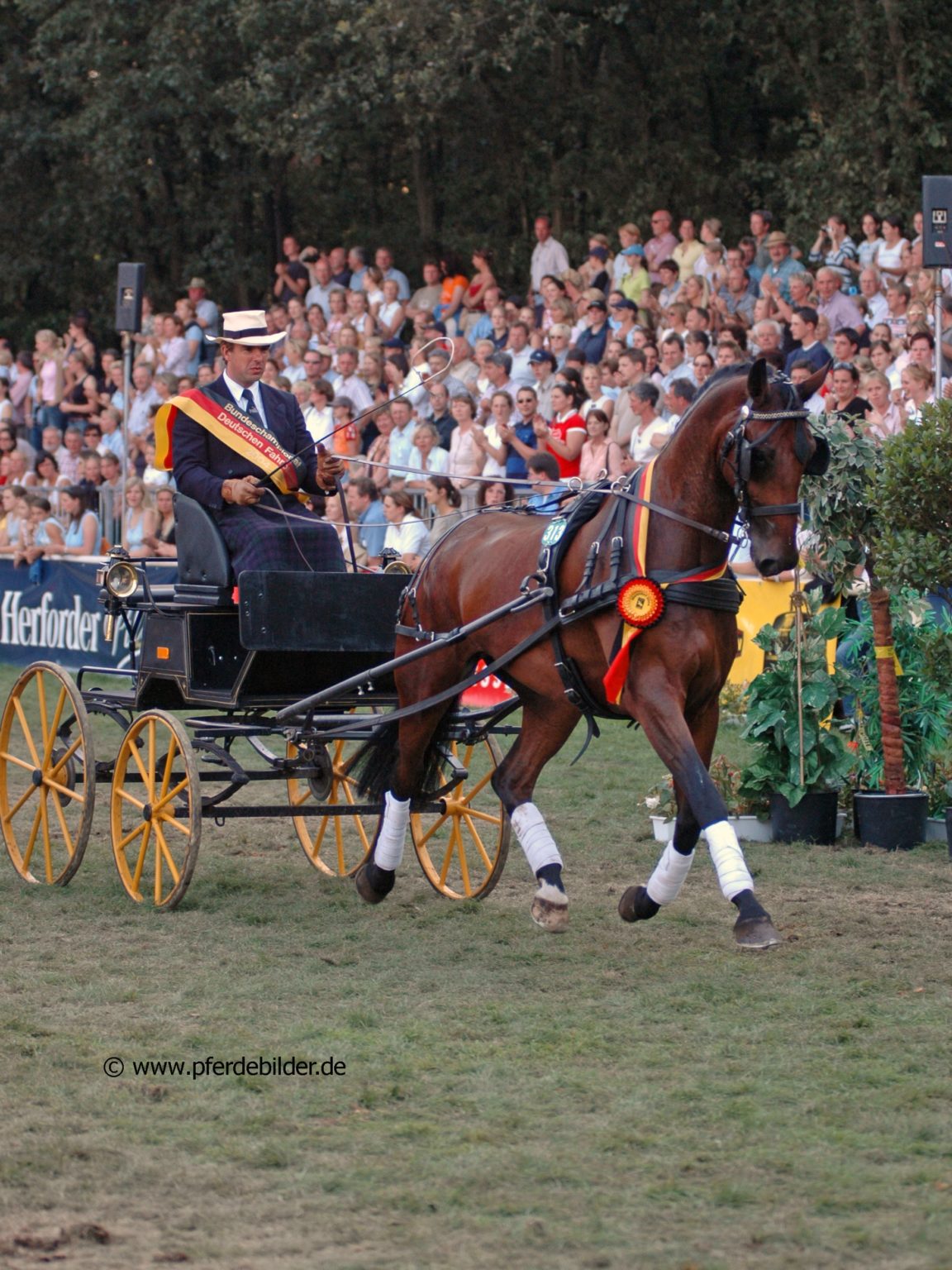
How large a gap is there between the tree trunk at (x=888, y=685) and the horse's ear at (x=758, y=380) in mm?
2835

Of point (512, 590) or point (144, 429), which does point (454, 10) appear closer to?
point (144, 429)

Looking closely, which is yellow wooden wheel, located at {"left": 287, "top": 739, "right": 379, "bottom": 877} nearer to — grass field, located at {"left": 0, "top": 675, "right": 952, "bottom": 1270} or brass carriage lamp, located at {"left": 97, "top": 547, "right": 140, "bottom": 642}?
grass field, located at {"left": 0, "top": 675, "right": 952, "bottom": 1270}

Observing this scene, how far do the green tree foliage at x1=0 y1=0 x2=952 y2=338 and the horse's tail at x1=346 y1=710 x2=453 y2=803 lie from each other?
38.9ft

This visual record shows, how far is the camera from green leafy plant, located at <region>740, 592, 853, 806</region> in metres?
8.66

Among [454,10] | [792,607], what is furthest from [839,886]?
[454,10]

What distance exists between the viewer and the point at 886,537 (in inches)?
297

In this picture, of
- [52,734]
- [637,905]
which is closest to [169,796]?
[52,734]

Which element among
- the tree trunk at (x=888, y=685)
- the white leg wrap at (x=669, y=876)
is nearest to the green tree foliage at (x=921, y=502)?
the tree trunk at (x=888, y=685)

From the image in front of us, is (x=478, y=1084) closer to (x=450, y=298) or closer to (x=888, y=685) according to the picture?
(x=888, y=685)

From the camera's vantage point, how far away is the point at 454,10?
19.3m

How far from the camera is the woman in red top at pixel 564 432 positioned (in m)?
13.2

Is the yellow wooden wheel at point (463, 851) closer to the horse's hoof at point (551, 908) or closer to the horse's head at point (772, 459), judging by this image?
the horse's hoof at point (551, 908)

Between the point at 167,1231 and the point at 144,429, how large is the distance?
50.2 feet

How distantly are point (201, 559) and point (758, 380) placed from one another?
2.72m
